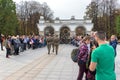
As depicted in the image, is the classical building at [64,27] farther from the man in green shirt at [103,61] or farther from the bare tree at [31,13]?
the man in green shirt at [103,61]

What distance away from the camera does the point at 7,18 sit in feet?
255

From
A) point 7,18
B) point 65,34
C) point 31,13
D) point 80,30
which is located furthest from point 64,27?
point 7,18

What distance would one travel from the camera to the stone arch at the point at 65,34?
83.1 meters

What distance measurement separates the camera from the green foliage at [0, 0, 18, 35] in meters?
76.4

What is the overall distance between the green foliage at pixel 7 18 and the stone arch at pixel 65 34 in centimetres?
1110

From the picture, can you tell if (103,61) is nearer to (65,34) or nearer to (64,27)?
(65,34)

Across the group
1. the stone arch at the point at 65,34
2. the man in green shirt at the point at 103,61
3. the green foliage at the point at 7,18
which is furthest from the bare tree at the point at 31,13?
the man in green shirt at the point at 103,61

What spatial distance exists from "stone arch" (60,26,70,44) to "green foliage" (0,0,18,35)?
11098 millimetres

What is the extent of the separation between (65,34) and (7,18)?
60.8ft

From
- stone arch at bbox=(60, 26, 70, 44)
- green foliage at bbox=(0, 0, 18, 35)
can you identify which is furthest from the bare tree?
green foliage at bbox=(0, 0, 18, 35)

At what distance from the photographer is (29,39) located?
148 ft

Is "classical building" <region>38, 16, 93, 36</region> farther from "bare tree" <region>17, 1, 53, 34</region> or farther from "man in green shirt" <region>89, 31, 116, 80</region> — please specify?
"man in green shirt" <region>89, 31, 116, 80</region>

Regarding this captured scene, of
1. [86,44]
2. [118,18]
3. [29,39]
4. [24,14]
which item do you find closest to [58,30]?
[24,14]

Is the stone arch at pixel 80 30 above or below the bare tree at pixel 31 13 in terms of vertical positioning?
below
